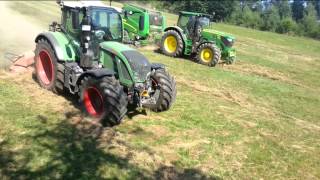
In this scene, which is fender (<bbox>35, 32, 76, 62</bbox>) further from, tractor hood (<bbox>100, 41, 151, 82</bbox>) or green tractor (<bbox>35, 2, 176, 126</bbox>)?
tractor hood (<bbox>100, 41, 151, 82</bbox>)

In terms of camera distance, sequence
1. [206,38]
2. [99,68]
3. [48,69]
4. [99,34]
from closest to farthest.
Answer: [99,68] → [99,34] → [48,69] → [206,38]

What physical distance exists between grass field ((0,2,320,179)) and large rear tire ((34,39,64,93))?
26 cm

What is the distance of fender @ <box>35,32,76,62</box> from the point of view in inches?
358

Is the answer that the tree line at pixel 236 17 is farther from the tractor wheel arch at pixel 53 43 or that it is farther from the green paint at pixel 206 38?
the tractor wheel arch at pixel 53 43

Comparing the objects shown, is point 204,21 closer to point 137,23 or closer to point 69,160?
point 137,23

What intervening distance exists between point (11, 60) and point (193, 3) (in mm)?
50429

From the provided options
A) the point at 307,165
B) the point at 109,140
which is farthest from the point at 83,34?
the point at 307,165

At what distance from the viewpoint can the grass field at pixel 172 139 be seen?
6438 millimetres

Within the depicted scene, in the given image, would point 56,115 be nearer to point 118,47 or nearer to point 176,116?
point 118,47

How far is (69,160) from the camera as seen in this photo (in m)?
6.42

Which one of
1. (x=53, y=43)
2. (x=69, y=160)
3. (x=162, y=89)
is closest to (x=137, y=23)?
(x=53, y=43)

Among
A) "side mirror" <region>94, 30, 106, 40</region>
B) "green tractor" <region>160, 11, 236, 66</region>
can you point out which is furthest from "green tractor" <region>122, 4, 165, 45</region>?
"side mirror" <region>94, 30, 106, 40</region>

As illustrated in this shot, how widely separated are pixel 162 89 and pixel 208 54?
790 centimetres

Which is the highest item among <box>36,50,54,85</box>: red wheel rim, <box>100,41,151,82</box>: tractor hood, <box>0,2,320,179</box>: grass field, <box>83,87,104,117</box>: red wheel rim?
<box>100,41,151,82</box>: tractor hood
